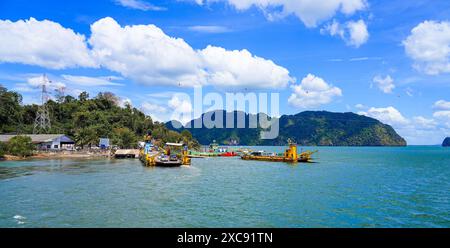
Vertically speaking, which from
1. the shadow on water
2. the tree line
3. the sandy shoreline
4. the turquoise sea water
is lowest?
the turquoise sea water

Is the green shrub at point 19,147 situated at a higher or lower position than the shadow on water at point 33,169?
higher

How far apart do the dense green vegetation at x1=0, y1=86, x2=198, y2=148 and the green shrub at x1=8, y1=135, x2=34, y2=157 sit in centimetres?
2351

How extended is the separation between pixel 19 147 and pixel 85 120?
139 feet

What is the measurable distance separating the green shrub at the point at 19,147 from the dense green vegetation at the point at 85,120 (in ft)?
77.1

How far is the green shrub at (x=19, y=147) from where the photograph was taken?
76.1 metres

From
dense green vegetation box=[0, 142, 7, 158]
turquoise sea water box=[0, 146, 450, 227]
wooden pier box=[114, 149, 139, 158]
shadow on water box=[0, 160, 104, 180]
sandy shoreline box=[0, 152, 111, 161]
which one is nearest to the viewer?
turquoise sea water box=[0, 146, 450, 227]

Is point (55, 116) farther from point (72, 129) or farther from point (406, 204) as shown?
point (406, 204)

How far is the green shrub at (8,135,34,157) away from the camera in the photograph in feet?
250

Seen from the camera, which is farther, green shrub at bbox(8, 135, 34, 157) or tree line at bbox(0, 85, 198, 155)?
tree line at bbox(0, 85, 198, 155)

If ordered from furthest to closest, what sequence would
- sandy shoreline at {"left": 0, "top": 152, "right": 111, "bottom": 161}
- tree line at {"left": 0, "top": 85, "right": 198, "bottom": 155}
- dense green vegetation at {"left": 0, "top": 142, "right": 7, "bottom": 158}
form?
tree line at {"left": 0, "top": 85, "right": 198, "bottom": 155} < sandy shoreline at {"left": 0, "top": 152, "right": 111, "bottom": 161} < dense green vegetation at {"left": 0, "top": 142, "right": 7, "bottom": 158}

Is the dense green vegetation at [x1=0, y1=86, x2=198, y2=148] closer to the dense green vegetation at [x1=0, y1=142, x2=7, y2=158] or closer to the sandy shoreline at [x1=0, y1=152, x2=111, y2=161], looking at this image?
the sandy shoreline at [x1=0, y1=152, x2=111, y2=161]

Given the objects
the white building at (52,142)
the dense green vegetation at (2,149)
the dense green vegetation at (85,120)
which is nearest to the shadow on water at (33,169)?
the dense green vegetation at (2,149)

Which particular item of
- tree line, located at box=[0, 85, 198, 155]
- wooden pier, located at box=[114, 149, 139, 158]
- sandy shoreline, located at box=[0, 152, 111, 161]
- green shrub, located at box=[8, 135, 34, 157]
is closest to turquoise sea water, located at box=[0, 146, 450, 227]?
green shrub, located at box=[8, 135, 34, 157]

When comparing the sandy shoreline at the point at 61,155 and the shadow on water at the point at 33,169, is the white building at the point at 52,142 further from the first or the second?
the shadow on water at the point at 33,169
